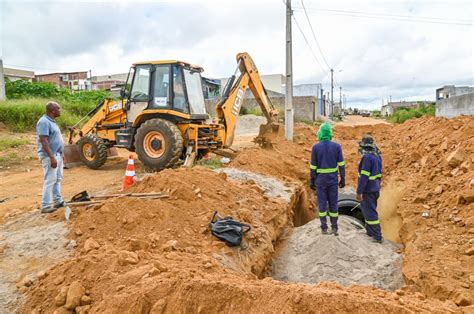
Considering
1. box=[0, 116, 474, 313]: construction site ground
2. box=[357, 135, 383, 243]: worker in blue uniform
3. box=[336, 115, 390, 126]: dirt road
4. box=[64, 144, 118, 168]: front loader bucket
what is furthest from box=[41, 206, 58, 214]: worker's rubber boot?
box=[336, 115, 390, 126]: dirt road

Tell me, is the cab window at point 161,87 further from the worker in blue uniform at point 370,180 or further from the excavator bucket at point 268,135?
the worker in blue uniform at point 370,180

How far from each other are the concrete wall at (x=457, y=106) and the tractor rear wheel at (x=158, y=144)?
35.8ft

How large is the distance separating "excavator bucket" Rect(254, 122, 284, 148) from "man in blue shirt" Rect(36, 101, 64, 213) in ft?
24.3

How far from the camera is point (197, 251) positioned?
468 centimetres

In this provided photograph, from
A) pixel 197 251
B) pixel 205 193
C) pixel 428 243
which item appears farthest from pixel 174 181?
pixel 428 243

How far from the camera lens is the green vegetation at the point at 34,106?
52.7 feet

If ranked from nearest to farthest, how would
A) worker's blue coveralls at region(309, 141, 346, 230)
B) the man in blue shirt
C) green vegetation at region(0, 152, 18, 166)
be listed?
1. the man in blue shirt
2. worker's blue coveralls at region(309, 141, 346, 230)
3. green vegetation at region(0, 152, 18, 166)

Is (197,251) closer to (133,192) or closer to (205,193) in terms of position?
(205,193)

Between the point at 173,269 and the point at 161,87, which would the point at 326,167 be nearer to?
the point at 173,269

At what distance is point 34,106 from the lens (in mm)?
16703

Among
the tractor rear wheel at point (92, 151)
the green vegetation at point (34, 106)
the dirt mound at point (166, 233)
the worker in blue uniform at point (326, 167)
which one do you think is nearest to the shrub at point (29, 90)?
the green vegetation at point (34, 106)

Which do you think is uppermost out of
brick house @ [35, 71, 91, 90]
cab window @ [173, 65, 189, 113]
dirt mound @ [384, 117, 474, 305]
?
brick house @ [35, 71, 91, 90]

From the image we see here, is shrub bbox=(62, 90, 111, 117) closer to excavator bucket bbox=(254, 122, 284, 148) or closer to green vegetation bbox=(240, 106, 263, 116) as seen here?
green vegetation bbox=(240, 106, 263, 116)

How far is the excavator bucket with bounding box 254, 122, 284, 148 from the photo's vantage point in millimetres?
12305
